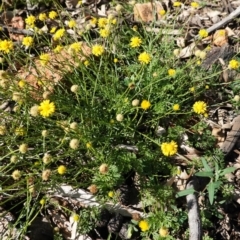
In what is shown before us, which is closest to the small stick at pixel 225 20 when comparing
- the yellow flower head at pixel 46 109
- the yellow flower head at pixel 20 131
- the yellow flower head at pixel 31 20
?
the yellow flower head at pixel 31 20

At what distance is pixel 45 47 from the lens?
12.4 ft

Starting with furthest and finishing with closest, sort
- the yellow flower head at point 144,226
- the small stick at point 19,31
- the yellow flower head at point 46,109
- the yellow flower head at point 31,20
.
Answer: the small stick at point 19,31 → the yellow flower head at point 31,20 → the yellow flower head at point 144,226 → the yellow flower head at point 46,109

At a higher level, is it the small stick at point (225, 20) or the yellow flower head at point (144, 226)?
the small stick at point (225, 20)

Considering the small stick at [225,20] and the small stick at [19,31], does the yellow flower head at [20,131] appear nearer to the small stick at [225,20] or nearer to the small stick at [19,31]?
the small stick at [19,31]

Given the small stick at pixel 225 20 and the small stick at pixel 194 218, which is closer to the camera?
the small stick at pixel 194 218

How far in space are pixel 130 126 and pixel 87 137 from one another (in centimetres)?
42

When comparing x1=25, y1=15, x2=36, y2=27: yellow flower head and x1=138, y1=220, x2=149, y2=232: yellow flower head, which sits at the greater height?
x1=25, y1=15, x2=36, y2=27: yellow flower head

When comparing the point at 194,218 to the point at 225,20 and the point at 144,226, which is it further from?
the point at 225,20

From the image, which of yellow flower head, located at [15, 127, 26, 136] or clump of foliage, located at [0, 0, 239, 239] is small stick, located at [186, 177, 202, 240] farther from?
yellow flower head, located at [15, 127, 26, 136]

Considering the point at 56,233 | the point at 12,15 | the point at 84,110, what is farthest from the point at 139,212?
the point at 12,15

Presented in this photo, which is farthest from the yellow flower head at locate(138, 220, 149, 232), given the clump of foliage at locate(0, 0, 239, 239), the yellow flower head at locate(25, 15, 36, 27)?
the yellow flower head at locate(25, 15, 36, 27)

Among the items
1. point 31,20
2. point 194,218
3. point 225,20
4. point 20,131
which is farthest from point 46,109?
point 225,20

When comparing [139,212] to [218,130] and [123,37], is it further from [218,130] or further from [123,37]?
[123,37]

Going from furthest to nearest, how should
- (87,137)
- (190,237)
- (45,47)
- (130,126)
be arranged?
1. (45,47)
2. (130,126)
3. (87,137)
4. (190,237)
